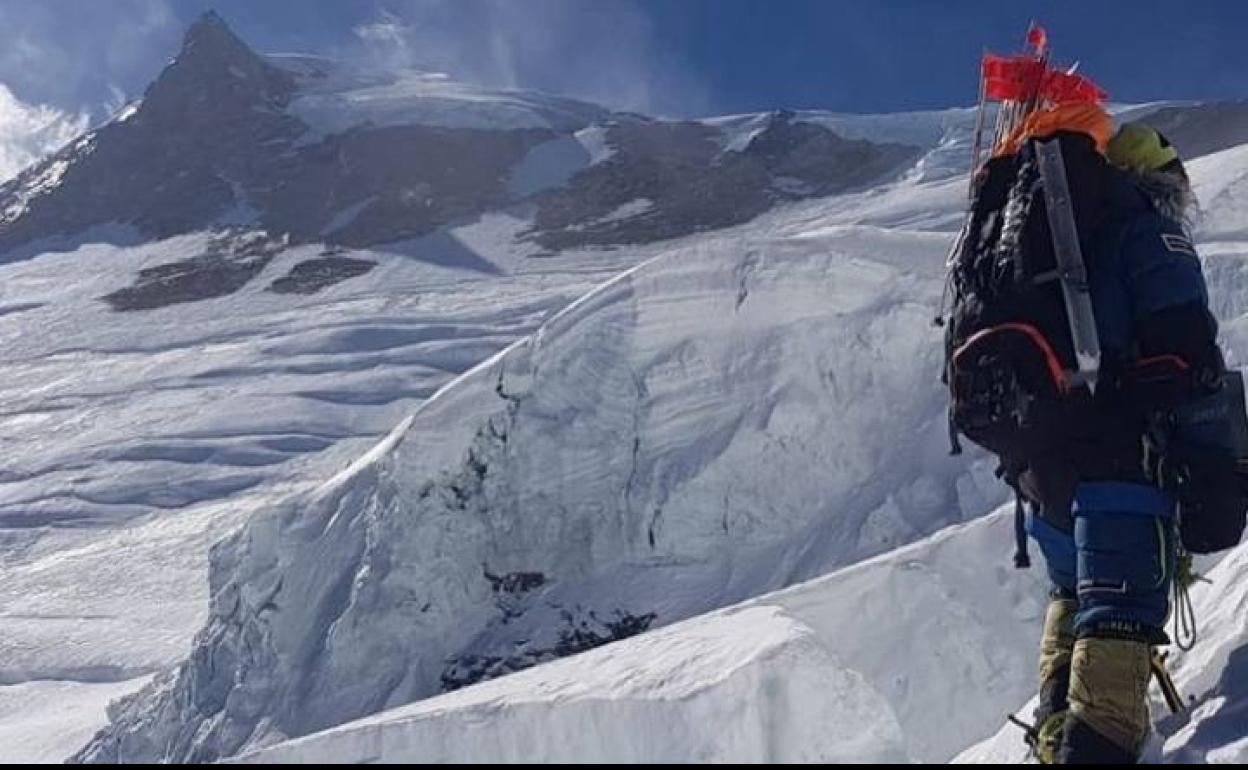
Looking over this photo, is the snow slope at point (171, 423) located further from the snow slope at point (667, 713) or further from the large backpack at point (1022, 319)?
the large backpack at point (1022, 319)

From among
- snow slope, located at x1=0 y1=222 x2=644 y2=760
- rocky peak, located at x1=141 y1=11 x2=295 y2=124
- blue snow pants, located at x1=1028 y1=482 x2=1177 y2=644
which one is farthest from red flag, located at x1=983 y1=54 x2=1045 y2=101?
rocky peak, located at x1=141 y1=11 x2=295 y2=124

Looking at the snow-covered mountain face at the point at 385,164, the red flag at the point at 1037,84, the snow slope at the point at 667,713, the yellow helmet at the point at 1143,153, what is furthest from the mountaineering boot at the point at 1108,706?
the snow-covered mountain face at the point at 385,164

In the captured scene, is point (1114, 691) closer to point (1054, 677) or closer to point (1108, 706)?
point (1108, 706)

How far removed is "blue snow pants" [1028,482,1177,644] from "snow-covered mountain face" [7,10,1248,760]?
764 millimetres

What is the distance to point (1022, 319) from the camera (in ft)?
11.2

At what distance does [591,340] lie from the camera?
8.80m

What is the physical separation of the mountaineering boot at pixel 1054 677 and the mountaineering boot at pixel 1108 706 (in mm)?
145

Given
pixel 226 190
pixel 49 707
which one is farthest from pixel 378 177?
pixel 49 707

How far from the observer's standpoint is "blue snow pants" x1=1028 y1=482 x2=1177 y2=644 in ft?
10.3

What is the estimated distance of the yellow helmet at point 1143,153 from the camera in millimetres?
3564

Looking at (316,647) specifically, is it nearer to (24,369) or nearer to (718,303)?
(718,303)

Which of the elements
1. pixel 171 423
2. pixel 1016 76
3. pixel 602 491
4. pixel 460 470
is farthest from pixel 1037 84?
pixel 171 423

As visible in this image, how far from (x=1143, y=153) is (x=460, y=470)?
19.0 ft

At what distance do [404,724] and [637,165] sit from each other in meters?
76.1
